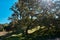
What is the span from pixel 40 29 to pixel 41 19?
4499 millimetres

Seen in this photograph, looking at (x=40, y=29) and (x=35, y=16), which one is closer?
(x=35, y=16)

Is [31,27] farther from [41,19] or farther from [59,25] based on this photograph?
[59,25]

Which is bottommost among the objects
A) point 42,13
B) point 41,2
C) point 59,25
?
point 59,25

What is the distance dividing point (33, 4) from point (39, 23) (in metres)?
3.75

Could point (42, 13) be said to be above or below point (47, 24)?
above

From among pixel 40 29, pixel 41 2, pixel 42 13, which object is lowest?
pixel 40 29

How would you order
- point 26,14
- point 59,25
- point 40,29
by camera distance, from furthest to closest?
point 40,29, point 26,14, point 59,25

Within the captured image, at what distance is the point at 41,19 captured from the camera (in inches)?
1094

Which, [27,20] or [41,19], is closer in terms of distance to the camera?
[41,19]

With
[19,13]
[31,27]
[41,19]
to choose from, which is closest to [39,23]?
[41,19]

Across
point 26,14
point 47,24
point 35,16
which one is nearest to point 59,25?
point 47,24

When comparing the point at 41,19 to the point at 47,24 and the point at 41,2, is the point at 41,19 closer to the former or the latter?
the point at 47,24

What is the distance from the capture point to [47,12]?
91.2ft

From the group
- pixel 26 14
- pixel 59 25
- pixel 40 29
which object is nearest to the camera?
pixel 59 25
